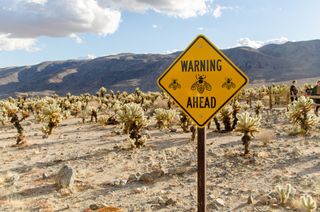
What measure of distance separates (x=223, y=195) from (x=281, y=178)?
1.69 meters

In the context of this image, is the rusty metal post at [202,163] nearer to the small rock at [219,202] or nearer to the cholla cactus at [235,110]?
the small rock at [219,202]

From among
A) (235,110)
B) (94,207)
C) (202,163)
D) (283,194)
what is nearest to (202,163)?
(202,163)

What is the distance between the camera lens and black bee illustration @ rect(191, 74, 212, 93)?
5.12 metres

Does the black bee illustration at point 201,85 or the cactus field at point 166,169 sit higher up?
the black bee illustration at point 201,85

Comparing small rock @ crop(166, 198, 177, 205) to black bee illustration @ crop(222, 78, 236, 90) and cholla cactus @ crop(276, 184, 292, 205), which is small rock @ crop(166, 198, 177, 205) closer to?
cholla cactus @ crop(276, 184, 292, 205)

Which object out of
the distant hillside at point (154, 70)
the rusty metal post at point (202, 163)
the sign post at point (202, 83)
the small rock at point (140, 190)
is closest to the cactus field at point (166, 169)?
the small rock at point (140, 190)

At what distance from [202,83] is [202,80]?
1.5 inches

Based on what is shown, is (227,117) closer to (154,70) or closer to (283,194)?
(283,194)

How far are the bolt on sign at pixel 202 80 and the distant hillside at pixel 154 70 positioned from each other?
396 ft

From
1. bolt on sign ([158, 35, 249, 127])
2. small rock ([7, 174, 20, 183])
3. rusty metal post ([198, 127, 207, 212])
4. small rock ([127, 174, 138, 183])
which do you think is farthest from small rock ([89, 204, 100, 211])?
bolt on sign ([158, 35, 249, 127])

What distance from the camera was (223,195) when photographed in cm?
862

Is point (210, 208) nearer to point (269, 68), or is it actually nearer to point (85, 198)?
point (85, 198)

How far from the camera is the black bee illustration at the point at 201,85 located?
5121 mm

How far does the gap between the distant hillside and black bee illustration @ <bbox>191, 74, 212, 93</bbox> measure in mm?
120589
